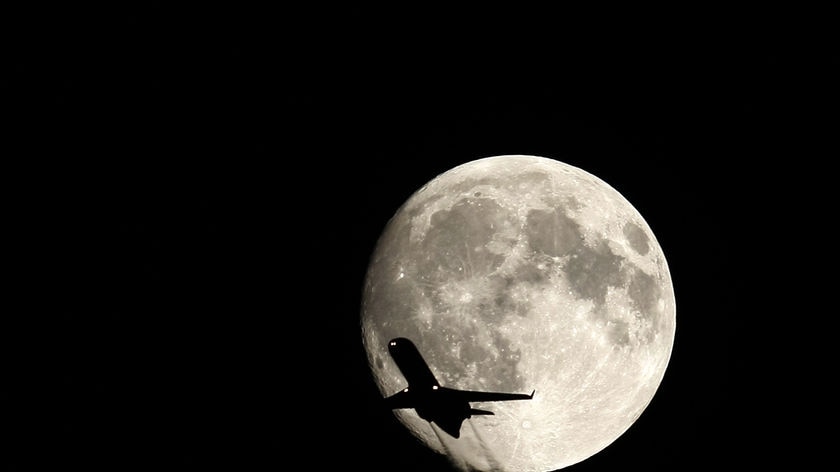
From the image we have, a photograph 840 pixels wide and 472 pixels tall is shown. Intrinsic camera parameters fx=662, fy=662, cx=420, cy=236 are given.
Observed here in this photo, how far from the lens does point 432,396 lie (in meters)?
7.40

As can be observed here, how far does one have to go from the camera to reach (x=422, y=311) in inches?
293

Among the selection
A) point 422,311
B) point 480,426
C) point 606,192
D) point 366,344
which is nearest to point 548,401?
point 480,426

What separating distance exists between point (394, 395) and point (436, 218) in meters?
2.18

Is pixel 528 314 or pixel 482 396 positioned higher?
pixel 528 314

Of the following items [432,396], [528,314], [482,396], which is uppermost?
[528,314]

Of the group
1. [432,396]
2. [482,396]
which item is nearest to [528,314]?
[482,396]

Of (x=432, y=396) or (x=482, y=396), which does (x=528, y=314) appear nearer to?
(x=482, y=396)

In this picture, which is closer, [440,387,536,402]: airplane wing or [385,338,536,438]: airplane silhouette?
[440,387,536,402]: airplane wing

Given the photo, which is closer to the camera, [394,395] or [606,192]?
[394,395]

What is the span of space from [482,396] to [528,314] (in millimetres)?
1021

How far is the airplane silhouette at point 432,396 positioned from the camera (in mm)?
7207

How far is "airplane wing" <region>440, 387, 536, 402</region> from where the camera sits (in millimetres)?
7094

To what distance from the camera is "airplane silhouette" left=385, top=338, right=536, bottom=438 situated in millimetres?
7207

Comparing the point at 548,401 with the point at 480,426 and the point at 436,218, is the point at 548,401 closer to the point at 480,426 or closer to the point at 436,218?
the point at 480,426
